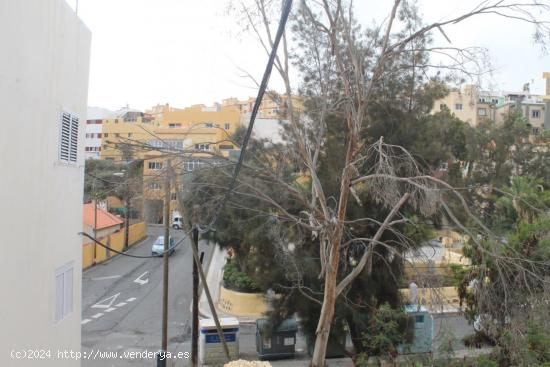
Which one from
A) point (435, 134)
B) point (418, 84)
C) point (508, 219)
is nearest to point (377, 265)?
point (435, 134)

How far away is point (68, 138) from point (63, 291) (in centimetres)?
217

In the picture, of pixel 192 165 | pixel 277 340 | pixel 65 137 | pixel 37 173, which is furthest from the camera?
pixel 277 340

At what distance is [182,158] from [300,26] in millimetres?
3392

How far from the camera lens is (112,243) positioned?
101 feet

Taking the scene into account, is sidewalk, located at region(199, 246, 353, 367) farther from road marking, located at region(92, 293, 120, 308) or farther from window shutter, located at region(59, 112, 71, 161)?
window shutter, located at region(59, 112, 71, 161)

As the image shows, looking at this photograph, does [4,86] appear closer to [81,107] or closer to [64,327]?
[81,107]

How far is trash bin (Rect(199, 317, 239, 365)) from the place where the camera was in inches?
471

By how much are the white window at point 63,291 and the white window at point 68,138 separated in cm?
156

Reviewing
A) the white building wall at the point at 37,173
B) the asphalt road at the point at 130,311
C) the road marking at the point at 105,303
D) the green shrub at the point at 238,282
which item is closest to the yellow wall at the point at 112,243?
the asphalt road at the point at 130,311

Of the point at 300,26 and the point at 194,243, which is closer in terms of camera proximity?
the point at 300,26

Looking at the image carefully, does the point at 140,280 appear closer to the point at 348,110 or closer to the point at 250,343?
the point at 250,343

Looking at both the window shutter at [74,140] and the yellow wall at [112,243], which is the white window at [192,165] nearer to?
the window shutter at [74,140]

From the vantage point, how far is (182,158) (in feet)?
27.7

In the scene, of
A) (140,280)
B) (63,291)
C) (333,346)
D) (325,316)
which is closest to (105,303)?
(140,280)
